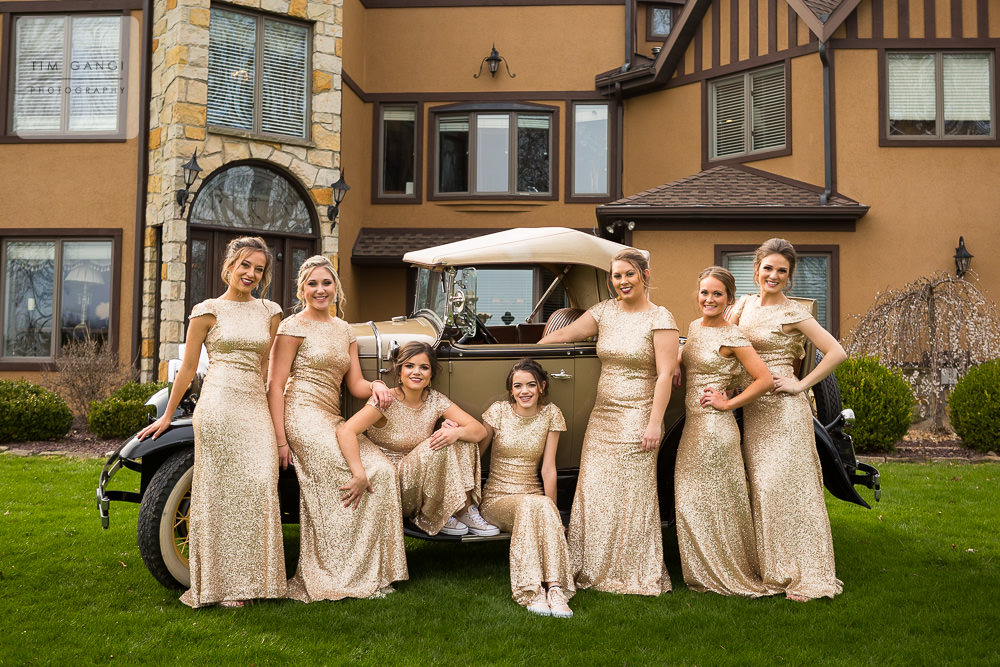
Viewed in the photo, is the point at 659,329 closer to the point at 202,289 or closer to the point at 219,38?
the point at 202,289

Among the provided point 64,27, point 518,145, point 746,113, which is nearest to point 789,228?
point 746,113

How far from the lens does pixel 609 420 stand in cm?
485

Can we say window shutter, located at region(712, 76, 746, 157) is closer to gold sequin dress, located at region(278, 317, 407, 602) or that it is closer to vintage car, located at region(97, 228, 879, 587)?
vintage car, located at region(97, 228, 879, 587)

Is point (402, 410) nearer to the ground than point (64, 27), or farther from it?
nearer to the ground

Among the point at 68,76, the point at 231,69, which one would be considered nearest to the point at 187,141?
the point at 231,69

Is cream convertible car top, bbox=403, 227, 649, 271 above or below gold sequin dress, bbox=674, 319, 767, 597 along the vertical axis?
above

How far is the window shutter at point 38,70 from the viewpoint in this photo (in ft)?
41.3

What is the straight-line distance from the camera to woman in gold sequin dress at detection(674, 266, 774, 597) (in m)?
4.69

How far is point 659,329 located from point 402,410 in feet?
5.05

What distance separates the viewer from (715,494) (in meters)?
4.71

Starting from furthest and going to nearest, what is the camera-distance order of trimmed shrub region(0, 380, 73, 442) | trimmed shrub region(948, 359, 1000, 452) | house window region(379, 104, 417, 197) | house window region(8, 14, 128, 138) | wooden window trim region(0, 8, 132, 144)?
house window region(379, 104, 417, 197), house window region(8, 14, 128, 138), wooden window trim region(0, 8, 132, 144), trimmed shrub region(0, 380, 73, 442), trimmed shrub region(948, 359, 1000, 452)

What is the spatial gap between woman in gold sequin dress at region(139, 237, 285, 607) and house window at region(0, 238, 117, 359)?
354 inches

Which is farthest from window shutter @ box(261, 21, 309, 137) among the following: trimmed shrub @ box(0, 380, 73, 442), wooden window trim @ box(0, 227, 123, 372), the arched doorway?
trimmed shrub @ box(0, 380, 73, 442)

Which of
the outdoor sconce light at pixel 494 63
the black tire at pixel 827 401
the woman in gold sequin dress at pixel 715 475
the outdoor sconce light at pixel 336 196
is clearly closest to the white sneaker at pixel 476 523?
the woman in gold sequin dress at pixel 715 475
